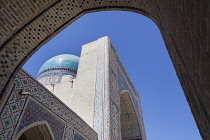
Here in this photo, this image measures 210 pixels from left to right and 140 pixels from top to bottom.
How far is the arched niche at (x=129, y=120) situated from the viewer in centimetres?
902

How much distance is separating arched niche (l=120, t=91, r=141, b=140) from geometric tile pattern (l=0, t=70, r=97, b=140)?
491cm

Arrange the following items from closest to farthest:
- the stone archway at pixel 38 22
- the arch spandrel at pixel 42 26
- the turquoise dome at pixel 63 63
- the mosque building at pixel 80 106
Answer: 1. the stone archway at pixel 38 22
2. the arch spandrel at pixel 42 26
3. the mosque building at pixel 80 106
4. the turquoise dome at pixel 63 63

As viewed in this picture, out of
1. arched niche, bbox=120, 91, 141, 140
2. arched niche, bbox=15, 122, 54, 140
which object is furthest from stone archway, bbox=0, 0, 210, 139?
arched niche, bbox=120, 91, 141, 140

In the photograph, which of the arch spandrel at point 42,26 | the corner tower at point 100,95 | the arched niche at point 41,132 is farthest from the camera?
the corner tower at point 100,95

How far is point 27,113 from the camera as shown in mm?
2973

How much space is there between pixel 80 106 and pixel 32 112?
2947mm

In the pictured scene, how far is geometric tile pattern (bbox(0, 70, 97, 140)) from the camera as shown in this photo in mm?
2555

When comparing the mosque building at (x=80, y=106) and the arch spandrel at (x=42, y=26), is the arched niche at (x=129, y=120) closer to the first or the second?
the mosque building at (x=80, y=106)

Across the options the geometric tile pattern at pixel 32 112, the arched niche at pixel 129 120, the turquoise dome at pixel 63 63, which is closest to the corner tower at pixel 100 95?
the arched niche at pixel 129 120

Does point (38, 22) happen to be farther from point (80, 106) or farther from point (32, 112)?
point (80, 106)

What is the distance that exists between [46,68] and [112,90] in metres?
7.41

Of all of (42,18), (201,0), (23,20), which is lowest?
(201,0)

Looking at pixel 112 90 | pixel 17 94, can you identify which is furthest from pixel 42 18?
pixel 112 90

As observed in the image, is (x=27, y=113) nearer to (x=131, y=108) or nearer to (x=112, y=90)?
(x=112, y=90)
